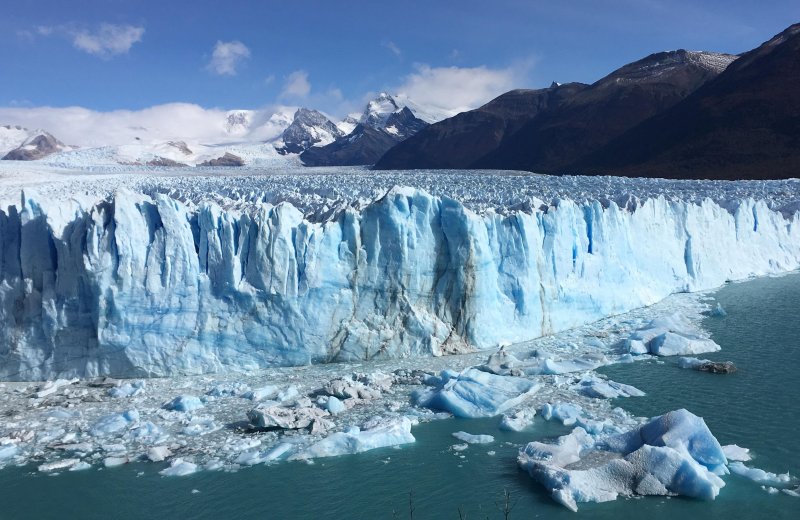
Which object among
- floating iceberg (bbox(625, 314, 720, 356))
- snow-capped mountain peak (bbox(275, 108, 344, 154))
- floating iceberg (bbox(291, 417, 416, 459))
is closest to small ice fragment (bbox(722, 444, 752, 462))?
floating iceberg (bbox(291, 417, 416, 459))

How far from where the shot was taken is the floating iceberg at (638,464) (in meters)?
5.18

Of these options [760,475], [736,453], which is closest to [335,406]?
[736,453]

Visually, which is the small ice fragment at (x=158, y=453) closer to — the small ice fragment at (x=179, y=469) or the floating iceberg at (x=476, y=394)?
the small ice fragment at (x=179, y=469)

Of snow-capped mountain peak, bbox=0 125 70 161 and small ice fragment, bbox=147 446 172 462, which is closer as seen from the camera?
small ice fragment, bbox=147 446 172 462

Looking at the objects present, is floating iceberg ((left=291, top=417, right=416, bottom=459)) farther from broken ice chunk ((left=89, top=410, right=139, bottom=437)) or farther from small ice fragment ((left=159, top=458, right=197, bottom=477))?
broken ice chunk ((left=89, top=410, right=139, bottom=437))

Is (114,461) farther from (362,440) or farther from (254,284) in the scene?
(254,284)

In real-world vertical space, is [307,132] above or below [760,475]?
above

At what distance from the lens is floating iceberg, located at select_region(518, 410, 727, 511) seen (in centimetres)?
518

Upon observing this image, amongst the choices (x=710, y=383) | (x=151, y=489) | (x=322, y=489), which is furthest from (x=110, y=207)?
(x=710, y=383)

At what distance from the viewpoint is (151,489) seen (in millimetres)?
5539

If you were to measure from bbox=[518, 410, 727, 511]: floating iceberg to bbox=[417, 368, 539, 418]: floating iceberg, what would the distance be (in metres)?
1.19

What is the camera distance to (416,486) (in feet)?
18.3

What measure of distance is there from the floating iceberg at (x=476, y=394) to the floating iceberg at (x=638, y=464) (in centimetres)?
119

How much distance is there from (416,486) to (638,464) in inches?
72.5
